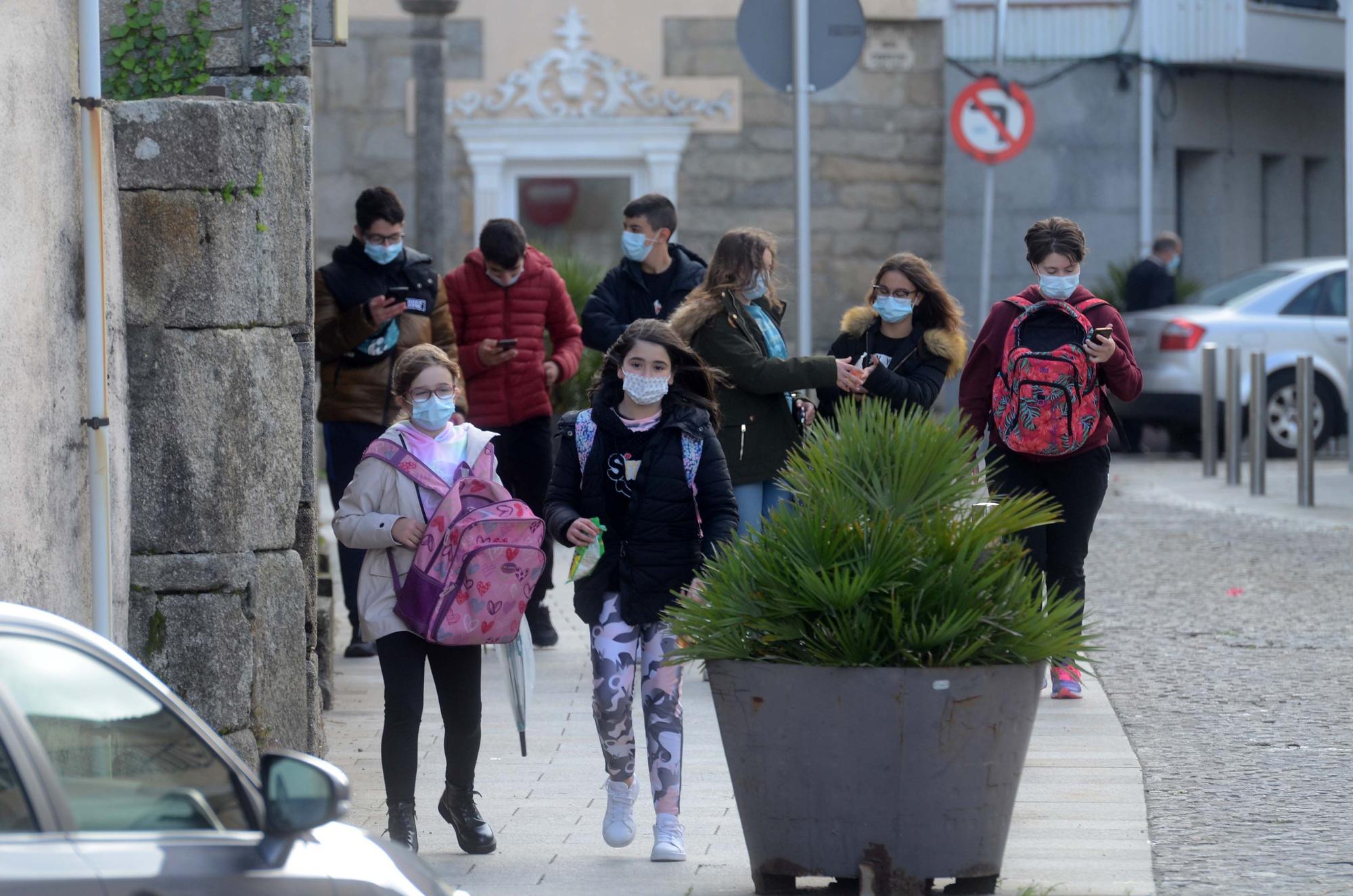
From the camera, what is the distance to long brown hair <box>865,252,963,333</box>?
7.68 metres

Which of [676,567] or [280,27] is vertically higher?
[280,27]

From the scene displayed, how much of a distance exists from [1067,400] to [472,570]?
273 centimetres

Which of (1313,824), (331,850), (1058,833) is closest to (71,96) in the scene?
(331,850)

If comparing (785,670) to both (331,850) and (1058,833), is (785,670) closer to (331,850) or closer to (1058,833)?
(1058,833)

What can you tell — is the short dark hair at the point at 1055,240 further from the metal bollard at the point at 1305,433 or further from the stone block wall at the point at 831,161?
the stone block wall at the point at 831,161

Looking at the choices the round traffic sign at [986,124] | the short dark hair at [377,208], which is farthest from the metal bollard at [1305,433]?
the short dark hair at [377,208]

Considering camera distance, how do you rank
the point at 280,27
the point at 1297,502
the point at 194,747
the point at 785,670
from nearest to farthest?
the point at 194,747 → the point at 785,670 → the point at 280,27 → the point at 1297,502

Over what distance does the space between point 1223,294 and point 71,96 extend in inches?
559

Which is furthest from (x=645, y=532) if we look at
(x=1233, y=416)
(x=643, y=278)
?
(x=1233, y=416)

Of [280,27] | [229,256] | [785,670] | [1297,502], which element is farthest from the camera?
[1297,502]

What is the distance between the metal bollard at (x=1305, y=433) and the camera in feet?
45.8

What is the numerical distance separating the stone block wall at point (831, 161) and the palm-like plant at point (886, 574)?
41.0ft

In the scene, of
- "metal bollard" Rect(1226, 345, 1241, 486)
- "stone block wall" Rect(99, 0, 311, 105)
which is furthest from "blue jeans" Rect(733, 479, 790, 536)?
"metal bollard" Rect(1226, 345, 1241, 486)

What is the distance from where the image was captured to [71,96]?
5410 millimetres
